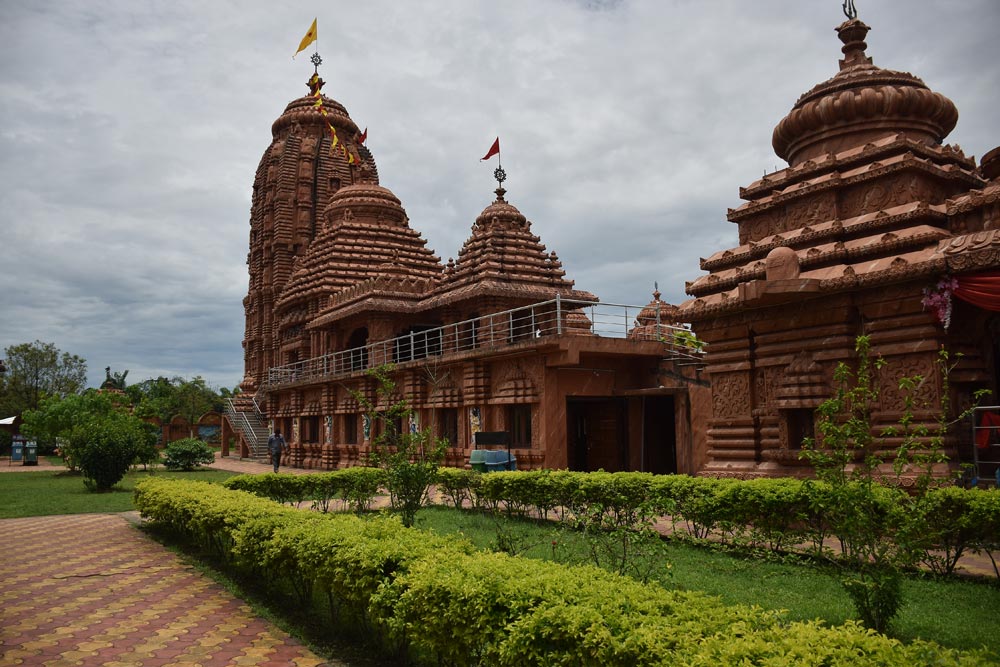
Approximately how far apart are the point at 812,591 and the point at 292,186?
144ft

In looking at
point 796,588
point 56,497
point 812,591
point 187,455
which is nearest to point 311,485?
point 56,497

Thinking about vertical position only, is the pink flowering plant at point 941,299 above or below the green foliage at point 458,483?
above

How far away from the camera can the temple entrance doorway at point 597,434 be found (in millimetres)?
18375

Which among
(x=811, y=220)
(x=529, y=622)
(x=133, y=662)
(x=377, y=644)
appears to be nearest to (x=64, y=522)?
(x=133, y=662)

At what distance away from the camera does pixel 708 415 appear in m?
15.9

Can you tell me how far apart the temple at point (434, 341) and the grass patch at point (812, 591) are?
5.60m

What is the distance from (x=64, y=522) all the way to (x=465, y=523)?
8.14 m

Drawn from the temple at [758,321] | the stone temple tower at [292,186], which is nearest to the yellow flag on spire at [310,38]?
→ the stone temple tower at [292,186]

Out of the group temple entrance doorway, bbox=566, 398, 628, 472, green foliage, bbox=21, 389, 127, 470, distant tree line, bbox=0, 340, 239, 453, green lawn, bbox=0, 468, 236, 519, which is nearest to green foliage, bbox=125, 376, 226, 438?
distant tree line, bbox=0, 340, 239, 453

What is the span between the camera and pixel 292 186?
151 ft

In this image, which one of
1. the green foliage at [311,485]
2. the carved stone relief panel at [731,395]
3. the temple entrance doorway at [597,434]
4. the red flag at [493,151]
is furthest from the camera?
the red flag at [493,151]

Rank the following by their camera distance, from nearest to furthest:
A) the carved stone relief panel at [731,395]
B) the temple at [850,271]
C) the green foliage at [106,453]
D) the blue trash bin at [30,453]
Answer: the temple at [850,271]
the carved stone relief panel at [731,395]
the green foliage at [106,453]
the blue trash bin at [30,453]

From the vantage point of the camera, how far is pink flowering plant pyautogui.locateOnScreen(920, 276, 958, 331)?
9.54 meters

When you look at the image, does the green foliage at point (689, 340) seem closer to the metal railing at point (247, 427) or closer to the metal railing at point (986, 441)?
the metal railing at point (986, 441)
